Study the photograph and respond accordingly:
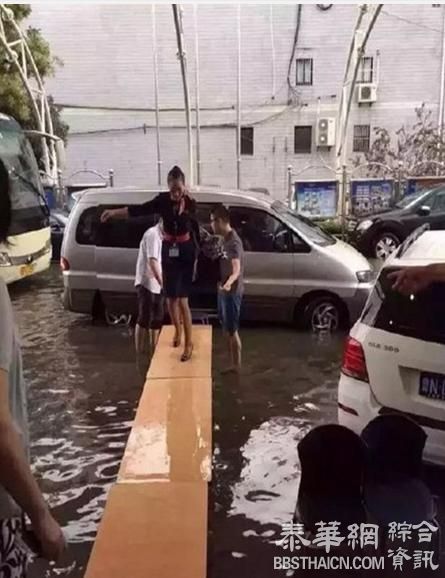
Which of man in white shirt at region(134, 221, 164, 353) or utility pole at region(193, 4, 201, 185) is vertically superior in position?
utility pole at region(193, 4, 201, 185)

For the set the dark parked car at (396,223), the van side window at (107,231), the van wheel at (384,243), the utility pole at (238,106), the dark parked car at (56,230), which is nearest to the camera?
the van side window at (107,231)

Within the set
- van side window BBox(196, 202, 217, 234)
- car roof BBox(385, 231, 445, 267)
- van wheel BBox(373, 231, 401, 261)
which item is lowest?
van wheel BBox(373, 231, 401, 261)

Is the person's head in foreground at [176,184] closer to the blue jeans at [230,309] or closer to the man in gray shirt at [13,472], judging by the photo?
the blue jeans at [230,309]

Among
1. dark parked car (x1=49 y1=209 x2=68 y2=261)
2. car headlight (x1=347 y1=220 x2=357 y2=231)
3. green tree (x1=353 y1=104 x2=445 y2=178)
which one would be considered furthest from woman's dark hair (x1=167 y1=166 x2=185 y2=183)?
green tree (x1=353 y1=104 x2=445 y2=178)

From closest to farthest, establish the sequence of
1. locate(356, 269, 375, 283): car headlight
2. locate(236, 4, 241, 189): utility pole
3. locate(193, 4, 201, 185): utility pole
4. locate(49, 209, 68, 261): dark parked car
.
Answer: locate(356, 269, 375, 283): car headlight, locate(49, 209, 68, 261): dark parked car, locate(236, 4, 241, 189): utility pole, locate(193, 4, 201, 185): utility pole

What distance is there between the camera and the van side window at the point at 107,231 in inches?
319

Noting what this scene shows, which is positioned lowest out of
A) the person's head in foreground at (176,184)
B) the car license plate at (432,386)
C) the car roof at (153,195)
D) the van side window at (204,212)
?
the car license plate at (432,386)

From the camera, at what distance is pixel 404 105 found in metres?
20.8

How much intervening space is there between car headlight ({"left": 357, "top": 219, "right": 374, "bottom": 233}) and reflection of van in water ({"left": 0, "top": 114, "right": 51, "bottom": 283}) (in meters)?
5.72

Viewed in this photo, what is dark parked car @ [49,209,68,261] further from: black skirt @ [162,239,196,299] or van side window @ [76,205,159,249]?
black skirt @ [162,239,196,299]

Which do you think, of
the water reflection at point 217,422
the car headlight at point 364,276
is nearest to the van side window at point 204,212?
the water reflection at point 217,422

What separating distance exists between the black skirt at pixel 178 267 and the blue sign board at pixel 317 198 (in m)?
9.20

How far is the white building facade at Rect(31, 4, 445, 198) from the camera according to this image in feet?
66.9

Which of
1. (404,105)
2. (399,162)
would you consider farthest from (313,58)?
(399,162)
